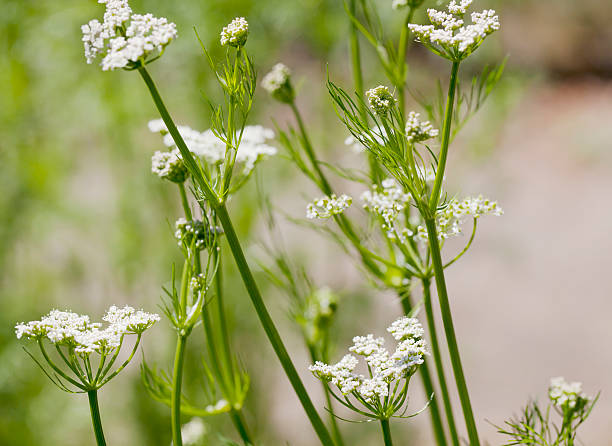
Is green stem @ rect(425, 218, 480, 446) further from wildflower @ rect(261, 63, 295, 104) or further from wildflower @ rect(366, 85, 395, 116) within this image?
wildflower @ rect(261, 63, 295, 104)

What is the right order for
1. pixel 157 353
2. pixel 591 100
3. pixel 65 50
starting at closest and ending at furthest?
pixel 65 50 → pixel 157 353 → pixel 591 100

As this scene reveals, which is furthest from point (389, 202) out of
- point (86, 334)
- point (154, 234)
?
point (154, 234)

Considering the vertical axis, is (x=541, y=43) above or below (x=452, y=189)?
above

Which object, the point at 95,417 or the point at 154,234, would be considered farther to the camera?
the point at 154,234

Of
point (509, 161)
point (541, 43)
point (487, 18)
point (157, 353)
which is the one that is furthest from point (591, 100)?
point (487, 18)

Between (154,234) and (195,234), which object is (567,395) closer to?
(195,234)

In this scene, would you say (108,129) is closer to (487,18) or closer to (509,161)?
(487,18)

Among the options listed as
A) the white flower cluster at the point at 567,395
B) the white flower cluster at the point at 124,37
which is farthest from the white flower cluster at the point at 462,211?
the white flower cluster at the point at 124,37
